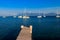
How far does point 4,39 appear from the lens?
23219 mm

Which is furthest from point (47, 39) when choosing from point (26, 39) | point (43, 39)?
point (26, 39)

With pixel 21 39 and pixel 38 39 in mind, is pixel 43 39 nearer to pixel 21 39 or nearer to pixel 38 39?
pixel 38 39

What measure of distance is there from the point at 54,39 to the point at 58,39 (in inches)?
32.1

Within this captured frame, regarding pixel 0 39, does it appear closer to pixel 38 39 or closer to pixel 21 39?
pixel 38 39

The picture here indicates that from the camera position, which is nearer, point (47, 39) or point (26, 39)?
point (26, 39)

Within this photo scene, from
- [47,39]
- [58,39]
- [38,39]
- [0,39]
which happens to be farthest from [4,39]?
[58,39]

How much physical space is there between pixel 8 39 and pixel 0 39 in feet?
5.15

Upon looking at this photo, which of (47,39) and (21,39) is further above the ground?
(21,39)

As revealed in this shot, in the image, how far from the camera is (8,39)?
23047 mm

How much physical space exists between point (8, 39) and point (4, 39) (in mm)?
790

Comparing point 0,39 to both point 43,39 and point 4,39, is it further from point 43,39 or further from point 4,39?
point 43,39

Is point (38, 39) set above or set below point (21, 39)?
below

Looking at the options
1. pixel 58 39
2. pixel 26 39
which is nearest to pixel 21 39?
pixel 26 39

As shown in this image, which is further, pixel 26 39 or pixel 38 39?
pixel 38 39
